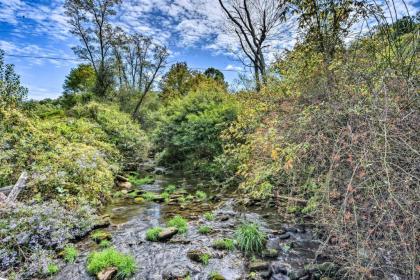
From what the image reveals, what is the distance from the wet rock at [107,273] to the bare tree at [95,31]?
2255 cm

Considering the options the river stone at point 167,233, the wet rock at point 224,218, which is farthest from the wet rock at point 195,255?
the wet rock at point 224,218

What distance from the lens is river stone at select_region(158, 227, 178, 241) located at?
616 cm

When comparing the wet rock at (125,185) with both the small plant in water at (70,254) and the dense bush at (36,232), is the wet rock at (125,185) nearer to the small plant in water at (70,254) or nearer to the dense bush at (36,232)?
the dense bush at (36,232)

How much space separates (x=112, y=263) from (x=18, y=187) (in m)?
3.39

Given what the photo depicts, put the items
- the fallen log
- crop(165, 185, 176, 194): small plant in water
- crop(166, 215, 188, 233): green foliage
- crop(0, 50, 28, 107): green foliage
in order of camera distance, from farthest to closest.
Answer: crop(165, 185, 176, 194): small plant in water
crop(0, 50, 28, 107): green foliage
crop(166, 215, 188, 233): green foliage
the fallen log

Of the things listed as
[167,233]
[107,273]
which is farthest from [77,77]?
[107,273]

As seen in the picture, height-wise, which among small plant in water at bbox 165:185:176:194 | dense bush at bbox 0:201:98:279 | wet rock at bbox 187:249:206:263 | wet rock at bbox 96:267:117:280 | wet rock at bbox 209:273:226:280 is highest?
dense bush at bbox 0:201:98:279

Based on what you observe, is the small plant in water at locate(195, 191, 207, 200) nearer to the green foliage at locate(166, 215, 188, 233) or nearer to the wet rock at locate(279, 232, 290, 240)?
the green foliage at locate(166, 215, 188, 233)

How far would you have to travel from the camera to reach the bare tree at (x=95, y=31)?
2301 cm

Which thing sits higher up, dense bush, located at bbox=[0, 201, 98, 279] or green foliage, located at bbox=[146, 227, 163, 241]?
dense bush, located at bbox=[0, 201, 98, 279]

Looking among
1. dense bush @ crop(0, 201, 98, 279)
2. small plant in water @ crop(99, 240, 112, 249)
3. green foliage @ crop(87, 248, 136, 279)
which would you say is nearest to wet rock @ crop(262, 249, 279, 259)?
green foliage @ crop(87, 248, 136, 279)

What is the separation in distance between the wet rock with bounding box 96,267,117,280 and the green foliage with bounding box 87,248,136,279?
Answer: 2.6 inches

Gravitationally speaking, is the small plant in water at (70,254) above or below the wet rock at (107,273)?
above

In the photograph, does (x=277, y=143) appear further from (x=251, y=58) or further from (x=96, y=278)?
(x=251, y=58)
